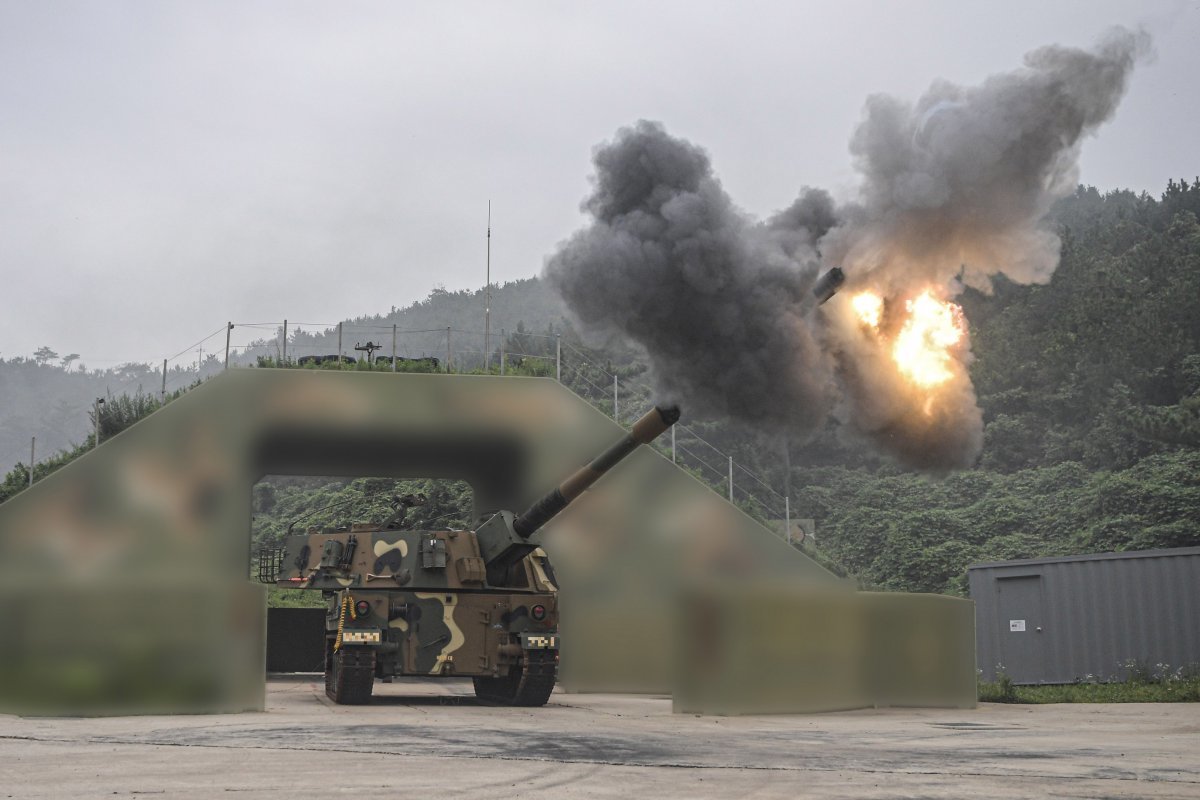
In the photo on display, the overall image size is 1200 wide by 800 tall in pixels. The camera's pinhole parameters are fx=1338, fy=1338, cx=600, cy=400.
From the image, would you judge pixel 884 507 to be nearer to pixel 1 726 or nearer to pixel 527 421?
pixel 527 421

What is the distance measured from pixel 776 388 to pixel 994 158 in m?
4.22

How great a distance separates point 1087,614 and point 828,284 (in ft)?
42.8

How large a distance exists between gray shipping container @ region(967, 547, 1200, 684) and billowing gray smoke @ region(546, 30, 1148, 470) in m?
9.54

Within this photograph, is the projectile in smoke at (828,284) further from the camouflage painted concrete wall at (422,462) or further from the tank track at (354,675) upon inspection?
the tank track at (354,675)

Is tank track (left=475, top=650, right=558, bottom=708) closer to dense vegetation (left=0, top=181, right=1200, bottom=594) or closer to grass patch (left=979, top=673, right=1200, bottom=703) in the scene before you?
grass patch (left=979, top=673, right=1200, bottom=703)

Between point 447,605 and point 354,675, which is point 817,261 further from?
point 354,675

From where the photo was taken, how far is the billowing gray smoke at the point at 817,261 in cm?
1759

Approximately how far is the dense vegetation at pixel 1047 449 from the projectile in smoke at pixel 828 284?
22.4 meters

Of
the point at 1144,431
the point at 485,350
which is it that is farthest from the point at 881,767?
the point at 1144,431

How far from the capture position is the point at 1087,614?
2788cm

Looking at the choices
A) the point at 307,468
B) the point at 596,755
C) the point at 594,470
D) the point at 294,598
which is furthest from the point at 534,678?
the point at 294,598

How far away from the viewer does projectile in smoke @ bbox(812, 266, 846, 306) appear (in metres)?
18.6

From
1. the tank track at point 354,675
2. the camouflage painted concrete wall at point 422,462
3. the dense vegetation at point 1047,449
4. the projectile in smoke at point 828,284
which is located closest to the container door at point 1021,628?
the camouflage painted concrete wall at point 422,462

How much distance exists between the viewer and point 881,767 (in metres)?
12.2
